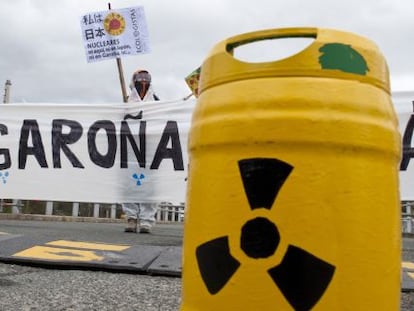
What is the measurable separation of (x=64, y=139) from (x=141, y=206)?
106cm

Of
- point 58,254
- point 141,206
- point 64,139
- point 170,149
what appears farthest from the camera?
point 141,206

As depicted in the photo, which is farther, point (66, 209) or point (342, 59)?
point (66, 209)

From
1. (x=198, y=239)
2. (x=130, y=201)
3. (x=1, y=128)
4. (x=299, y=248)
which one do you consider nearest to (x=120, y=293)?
(x=198, y=239)

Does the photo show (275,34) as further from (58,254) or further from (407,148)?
(407,148)

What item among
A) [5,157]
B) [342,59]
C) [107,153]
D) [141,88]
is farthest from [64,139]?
[342,59]

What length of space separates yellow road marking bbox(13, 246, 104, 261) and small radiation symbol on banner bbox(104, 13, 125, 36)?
13.4 ft

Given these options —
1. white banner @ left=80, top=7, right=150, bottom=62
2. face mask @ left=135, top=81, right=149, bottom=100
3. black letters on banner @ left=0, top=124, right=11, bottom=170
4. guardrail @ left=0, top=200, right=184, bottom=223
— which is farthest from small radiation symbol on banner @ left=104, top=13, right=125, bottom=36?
guardrail @ left=0, top=200, right=184, bottom=223

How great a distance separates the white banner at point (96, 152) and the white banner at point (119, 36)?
56.3 inches

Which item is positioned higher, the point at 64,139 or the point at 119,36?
the point at 119,36

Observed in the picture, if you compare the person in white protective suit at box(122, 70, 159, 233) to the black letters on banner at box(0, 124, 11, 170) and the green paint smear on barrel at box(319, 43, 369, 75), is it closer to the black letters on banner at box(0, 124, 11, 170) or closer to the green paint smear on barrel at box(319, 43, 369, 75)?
the black letters on banner at box(0, 124, 11, 170)

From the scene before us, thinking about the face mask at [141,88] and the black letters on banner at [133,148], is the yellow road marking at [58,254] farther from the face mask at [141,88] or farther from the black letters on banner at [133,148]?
the face mask at [141,88]

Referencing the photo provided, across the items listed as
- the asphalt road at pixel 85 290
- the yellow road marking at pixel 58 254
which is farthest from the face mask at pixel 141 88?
the asphalt road at pixel 85 290

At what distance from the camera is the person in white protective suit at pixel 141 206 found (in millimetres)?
5316

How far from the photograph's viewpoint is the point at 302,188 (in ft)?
3.40
